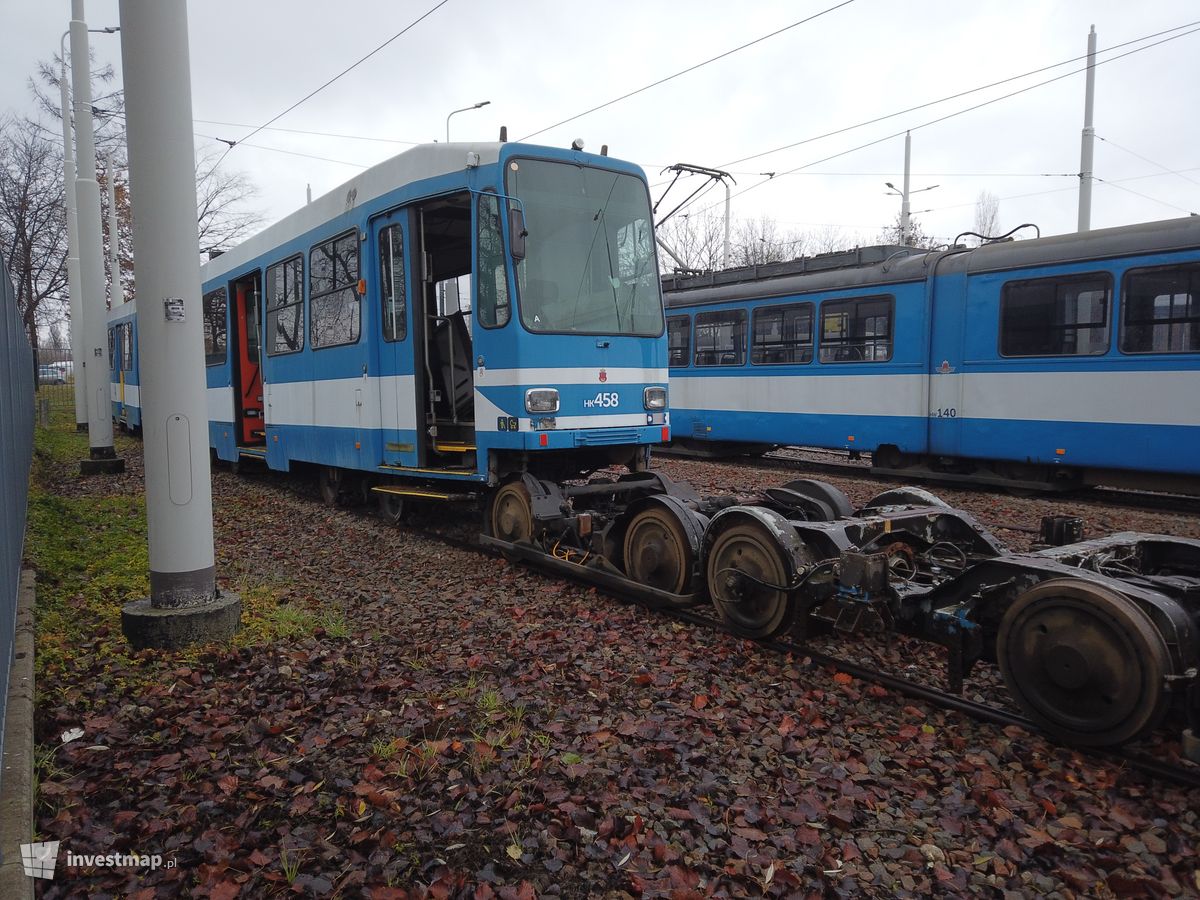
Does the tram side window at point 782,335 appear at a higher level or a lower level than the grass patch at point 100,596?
higher

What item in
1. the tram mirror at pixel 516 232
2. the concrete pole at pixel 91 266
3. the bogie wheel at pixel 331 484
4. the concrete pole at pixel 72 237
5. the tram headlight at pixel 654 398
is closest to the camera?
Answer: the tram mirror at pixel 516 232

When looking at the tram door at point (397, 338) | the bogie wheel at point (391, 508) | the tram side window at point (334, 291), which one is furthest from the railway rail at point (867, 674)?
the tram side window at point (334, 291)

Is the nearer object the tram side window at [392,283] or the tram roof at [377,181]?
the tram roof at [377,181]

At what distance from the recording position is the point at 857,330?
1336 centimetres

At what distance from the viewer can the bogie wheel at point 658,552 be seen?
18.7ft

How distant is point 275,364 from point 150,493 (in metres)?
6.37

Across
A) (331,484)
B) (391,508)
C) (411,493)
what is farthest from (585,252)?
(331,484)

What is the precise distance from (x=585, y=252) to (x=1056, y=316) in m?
6.96

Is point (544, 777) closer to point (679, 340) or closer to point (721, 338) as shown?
point (721, 338)

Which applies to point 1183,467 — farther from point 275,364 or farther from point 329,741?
point 275,364

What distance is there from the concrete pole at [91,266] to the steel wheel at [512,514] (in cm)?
913

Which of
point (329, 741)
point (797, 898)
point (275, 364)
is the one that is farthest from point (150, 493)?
point (275, 364)

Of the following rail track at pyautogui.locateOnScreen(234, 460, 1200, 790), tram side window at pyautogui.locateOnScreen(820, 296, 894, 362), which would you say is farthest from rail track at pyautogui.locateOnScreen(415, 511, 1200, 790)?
tram side window at pyautogui.locateOnScreen(820, 296, 894, 362)

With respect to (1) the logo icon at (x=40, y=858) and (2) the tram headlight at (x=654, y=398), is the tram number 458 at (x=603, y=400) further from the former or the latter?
(1) the logo icon at (x=40, y=858)
